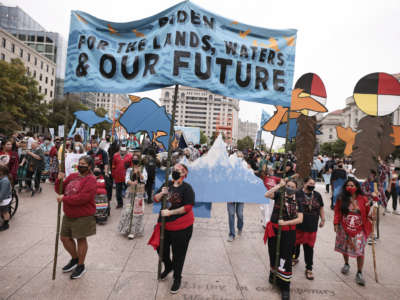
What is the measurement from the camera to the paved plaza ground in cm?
346

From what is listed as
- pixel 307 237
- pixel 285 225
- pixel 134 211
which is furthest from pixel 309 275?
pixel 134 211

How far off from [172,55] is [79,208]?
2425mm

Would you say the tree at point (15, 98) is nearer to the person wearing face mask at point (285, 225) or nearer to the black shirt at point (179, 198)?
the black shirt at point (179, 198)

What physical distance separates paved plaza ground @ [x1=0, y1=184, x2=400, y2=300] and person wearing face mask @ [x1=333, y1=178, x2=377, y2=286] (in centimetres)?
47

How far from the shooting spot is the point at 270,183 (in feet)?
20.0

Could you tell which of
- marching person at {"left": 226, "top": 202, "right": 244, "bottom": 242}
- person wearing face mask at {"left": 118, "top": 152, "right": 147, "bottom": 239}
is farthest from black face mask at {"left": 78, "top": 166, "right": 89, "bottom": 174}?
marching person at {"left": 226, "top": 202, "right": 244, "bottom": 242}

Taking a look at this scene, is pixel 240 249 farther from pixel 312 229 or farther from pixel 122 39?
pixel 122 39

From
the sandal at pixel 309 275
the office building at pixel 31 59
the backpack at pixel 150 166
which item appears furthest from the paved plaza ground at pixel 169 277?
the office building at pixel 31 59

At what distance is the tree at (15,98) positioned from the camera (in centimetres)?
2683

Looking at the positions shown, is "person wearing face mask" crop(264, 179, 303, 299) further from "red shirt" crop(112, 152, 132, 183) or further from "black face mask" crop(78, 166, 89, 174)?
"red shirt" crop(112, 152, 132, 183)

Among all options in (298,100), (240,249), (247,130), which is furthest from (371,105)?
(247,130)

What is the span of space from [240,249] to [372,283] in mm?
2216

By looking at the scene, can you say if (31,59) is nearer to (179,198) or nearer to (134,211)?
(134,211)

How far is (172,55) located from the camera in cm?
333
